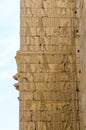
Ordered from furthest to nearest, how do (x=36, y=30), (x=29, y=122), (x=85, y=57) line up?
Answer: (x=36, y=30)
(x=29, y=122)
(x=85, y=57)

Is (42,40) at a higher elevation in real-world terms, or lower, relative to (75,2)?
lower

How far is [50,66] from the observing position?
11656mm

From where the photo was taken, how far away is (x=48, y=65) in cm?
1165

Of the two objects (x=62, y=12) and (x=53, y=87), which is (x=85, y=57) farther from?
(x=62, y=12)

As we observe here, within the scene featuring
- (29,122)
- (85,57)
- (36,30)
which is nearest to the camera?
(85,57)

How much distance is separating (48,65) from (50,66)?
7 cm

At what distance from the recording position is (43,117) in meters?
11.2

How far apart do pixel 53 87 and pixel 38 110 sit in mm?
864

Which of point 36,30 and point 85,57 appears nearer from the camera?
point 85,57

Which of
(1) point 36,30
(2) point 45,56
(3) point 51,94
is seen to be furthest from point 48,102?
(1) point 36,30

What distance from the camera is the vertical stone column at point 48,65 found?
11.2m

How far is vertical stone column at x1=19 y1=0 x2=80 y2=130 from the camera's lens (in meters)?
11.2

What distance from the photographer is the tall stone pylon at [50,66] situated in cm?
1120

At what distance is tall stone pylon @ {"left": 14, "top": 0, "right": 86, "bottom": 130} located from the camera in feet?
36.8
